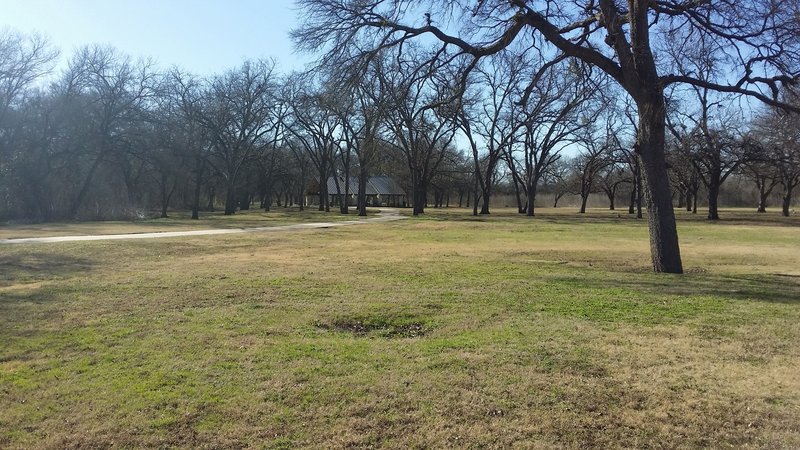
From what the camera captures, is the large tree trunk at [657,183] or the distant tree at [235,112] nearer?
the large tree trunk at [657,183]

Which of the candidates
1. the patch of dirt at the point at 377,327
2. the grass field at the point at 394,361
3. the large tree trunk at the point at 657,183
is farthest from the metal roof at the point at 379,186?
the patch of dirt at the point at 377,327

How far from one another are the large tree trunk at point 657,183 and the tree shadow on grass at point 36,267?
12.5 meters

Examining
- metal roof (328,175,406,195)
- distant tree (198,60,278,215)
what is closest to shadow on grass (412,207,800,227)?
distant tree (198,60,278,215)

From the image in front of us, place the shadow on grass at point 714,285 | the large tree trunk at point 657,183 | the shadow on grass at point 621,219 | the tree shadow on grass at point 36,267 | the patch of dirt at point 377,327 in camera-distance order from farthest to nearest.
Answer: the shadow on grass at point 621,219, the large tree trunk at point 657,183, the tree shadow on grass at point 36,267, the shadow on grass at point 714,285, the patch of dirt at point 377,327

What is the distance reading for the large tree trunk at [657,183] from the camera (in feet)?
38.7

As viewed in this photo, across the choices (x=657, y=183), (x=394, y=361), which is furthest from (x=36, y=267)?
(x=657, y=183)

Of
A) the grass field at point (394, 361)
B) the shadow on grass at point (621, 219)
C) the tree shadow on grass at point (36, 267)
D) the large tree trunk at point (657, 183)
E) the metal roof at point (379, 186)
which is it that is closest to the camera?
the grass field at point (394, 361)

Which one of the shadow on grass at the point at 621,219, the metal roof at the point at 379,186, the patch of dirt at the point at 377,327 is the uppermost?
the metal roof at the point at 379,186

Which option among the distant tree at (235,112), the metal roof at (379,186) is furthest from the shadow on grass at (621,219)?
the metal roof at (379,186)

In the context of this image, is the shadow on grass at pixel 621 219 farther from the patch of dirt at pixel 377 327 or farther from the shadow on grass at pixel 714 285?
the patch of dirt at pixel 377 327

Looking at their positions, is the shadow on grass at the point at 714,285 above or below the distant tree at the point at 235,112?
below

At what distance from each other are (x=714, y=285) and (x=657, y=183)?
255 centimetres

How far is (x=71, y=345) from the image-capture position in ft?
19.6

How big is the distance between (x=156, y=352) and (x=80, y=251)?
450 inches
